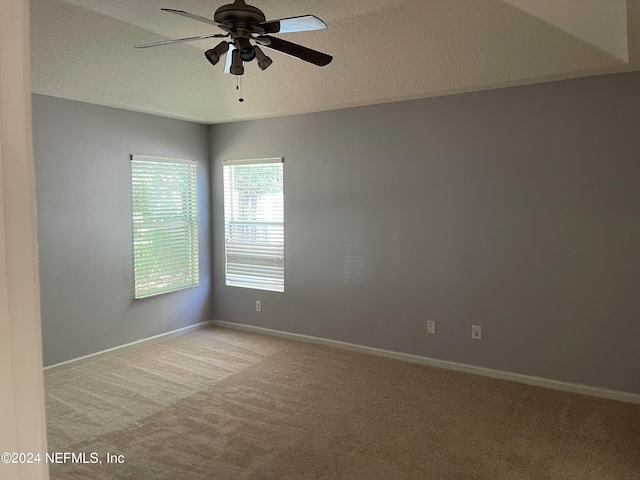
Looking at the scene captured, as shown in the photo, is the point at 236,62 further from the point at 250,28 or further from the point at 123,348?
the point at 123,348

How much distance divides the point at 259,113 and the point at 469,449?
147 inches

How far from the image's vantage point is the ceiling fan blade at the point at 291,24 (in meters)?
2.17

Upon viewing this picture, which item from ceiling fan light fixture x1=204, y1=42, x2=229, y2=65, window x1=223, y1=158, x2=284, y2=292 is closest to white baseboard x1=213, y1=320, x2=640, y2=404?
window x1=223, y1=158, x2=284, y2=292

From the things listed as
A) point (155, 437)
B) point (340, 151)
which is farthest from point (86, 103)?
point (155, 437)

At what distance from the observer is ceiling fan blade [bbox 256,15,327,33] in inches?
85.5

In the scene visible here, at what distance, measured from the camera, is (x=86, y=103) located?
14.4 feet

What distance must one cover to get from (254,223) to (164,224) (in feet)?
3.24

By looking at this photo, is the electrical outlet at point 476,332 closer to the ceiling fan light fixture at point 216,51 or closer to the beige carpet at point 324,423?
the beige carpet at point 324,423

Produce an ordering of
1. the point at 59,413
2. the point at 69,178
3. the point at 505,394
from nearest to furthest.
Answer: the point at 59,413 → the point at 505,394 → the point at 69,178

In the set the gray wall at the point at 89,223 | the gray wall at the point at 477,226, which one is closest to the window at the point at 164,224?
the gray wall at the point at 89,223

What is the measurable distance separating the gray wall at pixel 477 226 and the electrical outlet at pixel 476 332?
0.05 m

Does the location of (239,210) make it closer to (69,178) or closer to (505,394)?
(69,178)

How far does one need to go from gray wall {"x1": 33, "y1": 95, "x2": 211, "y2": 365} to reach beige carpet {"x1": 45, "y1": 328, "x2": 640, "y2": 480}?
40 cm

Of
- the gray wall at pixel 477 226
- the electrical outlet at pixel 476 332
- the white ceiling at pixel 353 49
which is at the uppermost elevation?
the white ceiling at pixel 353 49
